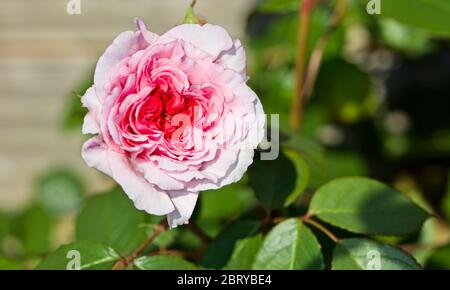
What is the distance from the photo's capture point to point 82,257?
2.51 feet

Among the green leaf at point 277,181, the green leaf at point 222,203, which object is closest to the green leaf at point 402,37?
the green leaf at point 222,203

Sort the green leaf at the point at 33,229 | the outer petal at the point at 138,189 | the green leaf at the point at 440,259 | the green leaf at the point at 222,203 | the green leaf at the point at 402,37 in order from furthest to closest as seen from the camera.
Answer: the green leaf at the point at 402,37, the green leaf at the point at 33,229, the green leaf at the point at 222,203, the green leaf at the point at 440,259, the outer petal at the point at 138,189

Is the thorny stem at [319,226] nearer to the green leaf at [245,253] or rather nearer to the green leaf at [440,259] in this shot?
the green leaf at [245,253]

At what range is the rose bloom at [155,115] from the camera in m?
0.66

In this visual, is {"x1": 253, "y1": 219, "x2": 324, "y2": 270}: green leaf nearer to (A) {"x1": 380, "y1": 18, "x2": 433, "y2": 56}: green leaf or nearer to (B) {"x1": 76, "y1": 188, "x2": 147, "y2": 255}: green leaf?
(B) {"x1": 76, "y1": 188, "x2": 147, "y2": 255}: green leaf

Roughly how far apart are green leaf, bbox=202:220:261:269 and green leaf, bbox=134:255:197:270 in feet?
0.18

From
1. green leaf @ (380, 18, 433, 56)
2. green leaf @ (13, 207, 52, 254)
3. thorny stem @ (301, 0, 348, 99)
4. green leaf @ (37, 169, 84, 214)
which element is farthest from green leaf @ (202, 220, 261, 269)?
green leaf @ (37, 169, 84, 214)

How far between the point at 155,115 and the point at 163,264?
0.57 ft

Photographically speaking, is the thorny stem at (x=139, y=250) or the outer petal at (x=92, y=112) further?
the thorny stem at (x=139, y=250)

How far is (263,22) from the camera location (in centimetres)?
181

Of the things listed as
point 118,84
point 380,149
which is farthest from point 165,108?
point 380,149

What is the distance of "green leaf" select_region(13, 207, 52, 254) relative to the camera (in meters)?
1.43

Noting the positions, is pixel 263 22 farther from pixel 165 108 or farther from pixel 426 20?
pixel 165 108

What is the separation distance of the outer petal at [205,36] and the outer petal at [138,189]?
0.13 metres
